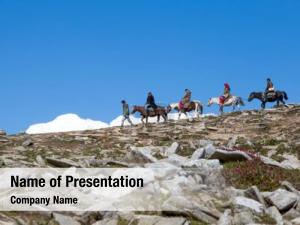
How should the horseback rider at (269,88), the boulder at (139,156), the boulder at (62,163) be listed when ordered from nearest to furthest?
the boulder at (62,163), the boulder at (139,156), the horseback rider at (269,88)

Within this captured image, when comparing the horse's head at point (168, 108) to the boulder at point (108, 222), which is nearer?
the boulder at point (108, 222)

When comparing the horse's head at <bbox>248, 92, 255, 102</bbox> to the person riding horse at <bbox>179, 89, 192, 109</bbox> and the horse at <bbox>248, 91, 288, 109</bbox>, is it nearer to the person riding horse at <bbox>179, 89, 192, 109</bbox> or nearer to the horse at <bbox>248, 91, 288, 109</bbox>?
the horse at <bbox>248, 91, 288, 109</bbox>

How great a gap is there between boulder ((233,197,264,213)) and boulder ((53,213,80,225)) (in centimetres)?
466

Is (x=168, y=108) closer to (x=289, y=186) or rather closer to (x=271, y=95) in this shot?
(x=271, y=95)

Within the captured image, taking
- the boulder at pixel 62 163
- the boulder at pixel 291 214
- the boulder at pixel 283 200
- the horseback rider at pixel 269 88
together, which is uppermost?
the horseback rider at pixel 269 88

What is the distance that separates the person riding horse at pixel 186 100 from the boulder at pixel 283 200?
3574 centimetres

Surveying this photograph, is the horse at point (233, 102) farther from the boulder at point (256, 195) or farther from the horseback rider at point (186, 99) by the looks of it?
the boulder at point (256, 195)

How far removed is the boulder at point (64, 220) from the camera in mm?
16594

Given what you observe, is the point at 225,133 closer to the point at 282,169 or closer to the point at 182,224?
the point at 282,169

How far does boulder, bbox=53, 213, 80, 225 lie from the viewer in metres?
16.6

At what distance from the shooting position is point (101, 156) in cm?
3133

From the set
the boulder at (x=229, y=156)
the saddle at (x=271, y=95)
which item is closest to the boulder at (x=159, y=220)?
the boulder at (x=229, y=156)

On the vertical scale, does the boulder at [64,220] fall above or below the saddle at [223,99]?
below

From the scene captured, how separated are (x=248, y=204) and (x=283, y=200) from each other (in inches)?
54.7
